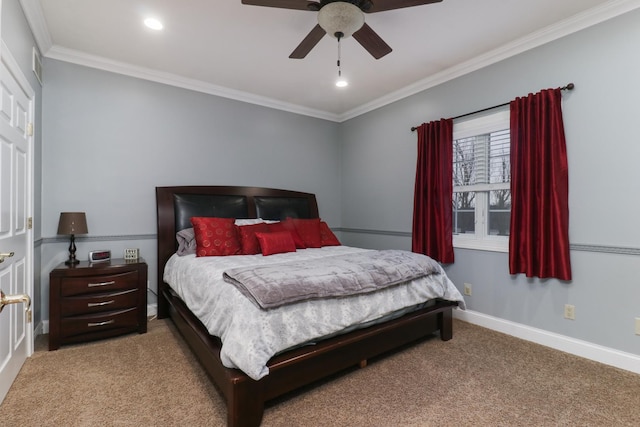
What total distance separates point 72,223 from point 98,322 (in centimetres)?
91

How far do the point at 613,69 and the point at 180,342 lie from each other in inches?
163

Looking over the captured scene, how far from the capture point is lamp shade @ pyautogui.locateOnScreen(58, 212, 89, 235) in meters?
2.85

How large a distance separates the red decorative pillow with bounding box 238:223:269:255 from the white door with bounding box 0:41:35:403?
5.48 feet

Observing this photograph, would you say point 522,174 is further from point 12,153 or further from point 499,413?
point 12,153

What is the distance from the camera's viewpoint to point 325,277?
214 cm

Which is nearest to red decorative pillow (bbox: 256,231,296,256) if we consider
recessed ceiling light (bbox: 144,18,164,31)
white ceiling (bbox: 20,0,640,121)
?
white ceiling (bbox: 20,0,640,121)

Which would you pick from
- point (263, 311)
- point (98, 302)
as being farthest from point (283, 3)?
point (98, 302)

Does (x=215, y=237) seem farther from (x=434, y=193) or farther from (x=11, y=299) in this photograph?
(x=434, y=193)

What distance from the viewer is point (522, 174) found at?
288cm

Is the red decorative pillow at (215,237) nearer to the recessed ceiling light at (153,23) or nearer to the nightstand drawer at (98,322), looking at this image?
the nightstand drawer at (98,322)

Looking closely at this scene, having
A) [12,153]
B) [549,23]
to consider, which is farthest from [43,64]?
[549,23]

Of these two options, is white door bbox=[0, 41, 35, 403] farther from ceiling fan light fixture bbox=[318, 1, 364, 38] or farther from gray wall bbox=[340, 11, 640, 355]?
gray wall bbox=[340, 11, 640, 355]

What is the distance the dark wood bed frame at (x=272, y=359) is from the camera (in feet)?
5.75

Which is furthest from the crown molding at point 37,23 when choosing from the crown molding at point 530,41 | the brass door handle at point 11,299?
the crown molding at point 530,41
